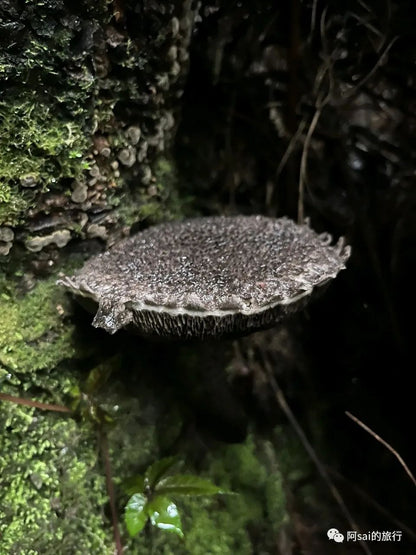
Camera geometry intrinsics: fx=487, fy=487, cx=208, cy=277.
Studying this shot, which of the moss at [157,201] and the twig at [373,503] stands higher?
the moss at [157,201]

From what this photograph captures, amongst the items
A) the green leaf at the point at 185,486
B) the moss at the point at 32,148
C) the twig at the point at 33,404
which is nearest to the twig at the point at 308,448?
the green leaf at the point at 185,486

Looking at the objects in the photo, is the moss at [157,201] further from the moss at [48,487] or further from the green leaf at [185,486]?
the green leaf at [185,486]

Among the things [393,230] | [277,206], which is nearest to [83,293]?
[277,206]

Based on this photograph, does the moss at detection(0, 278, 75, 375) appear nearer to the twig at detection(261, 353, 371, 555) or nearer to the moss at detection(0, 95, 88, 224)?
the moss at detection(0, 95, 88, 224)

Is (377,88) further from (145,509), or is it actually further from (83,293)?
(145,509)

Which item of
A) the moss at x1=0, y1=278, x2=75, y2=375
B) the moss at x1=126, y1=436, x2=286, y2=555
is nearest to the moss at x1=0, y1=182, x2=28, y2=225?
the moss at x1=0, y1=278, x2=75, y2=375
